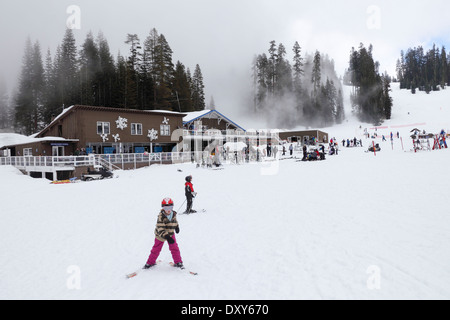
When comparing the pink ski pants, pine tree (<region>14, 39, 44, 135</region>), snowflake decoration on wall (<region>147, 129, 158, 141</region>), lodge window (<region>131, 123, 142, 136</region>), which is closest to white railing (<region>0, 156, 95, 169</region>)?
lodge window (<region>131, 123, 142, 136</region>)

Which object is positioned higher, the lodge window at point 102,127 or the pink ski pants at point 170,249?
the lodge window at point 102,127

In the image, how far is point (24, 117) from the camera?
5241 centimetres

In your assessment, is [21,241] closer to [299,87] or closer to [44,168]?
[44,168]

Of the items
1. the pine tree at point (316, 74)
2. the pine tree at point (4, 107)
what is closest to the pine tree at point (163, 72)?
the pine tree at point (316, 74)

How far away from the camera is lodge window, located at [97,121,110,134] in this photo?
92.7 feet

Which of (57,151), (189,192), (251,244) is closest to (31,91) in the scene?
(57,151)

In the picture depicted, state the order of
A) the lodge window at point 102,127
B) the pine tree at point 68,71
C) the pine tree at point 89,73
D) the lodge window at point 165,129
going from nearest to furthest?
1. the lodge window at point 102,127
2. the lodge window at point 165,129
3. the pine tree at point 89,73
4. the pine tree at point 68,71

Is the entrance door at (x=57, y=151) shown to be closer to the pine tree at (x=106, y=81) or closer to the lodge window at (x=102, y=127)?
the lodge window at (x=102, y=127)

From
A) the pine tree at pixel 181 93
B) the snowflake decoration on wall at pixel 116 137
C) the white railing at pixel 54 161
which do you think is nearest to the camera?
the white railing at pixel 54 161

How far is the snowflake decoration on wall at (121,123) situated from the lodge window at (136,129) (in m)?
0.90

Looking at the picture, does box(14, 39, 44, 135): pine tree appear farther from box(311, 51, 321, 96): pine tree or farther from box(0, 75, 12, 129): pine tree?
box(311, 51, 321, 96): pine tree

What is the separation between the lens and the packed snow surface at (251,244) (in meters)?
4.43

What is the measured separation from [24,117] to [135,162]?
43.6 meters
